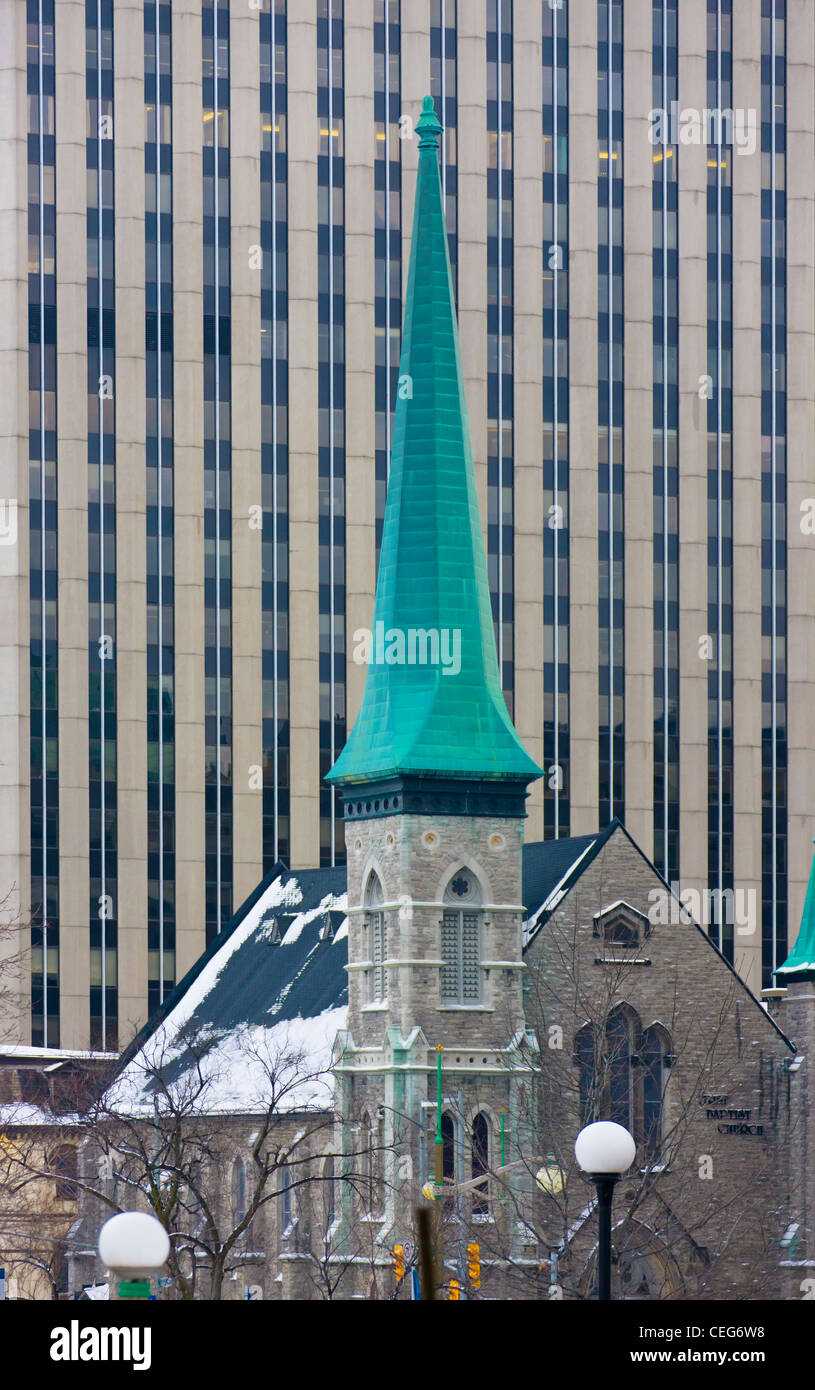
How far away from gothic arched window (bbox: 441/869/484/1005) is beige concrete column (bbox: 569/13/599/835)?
1978 inches

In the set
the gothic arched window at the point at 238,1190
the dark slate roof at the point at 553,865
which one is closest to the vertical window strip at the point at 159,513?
the gothic arched window at the point at 238,1190

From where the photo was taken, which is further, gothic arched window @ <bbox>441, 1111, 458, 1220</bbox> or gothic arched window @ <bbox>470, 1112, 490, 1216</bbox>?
gothic arched window @ <bbox>441, 1111, 458, 1220</bbox>

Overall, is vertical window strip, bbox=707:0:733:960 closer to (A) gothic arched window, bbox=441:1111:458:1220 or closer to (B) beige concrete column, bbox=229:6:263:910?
(B) beige concrete column, bbox=229:6:263:910

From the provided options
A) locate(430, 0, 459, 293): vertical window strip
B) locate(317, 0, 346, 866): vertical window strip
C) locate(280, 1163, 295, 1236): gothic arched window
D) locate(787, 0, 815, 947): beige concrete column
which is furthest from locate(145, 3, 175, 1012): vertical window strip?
locate(280, 1163, 295, 1236): gothic arched window

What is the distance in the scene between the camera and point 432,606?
2864 inches

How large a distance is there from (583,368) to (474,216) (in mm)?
8181

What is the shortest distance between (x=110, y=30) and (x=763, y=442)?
34.1m

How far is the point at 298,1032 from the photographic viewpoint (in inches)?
3083

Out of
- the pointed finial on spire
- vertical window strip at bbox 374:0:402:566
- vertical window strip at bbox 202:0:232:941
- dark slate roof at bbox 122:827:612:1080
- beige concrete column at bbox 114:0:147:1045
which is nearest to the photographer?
the pointed finial on spire

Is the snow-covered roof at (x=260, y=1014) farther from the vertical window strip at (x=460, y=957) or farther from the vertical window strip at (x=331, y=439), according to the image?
the vertical window strip at (x=331, y=439)

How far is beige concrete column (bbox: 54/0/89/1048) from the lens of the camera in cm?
11412

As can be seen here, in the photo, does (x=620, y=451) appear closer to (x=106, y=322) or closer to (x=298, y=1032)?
(x=106, y=322)
